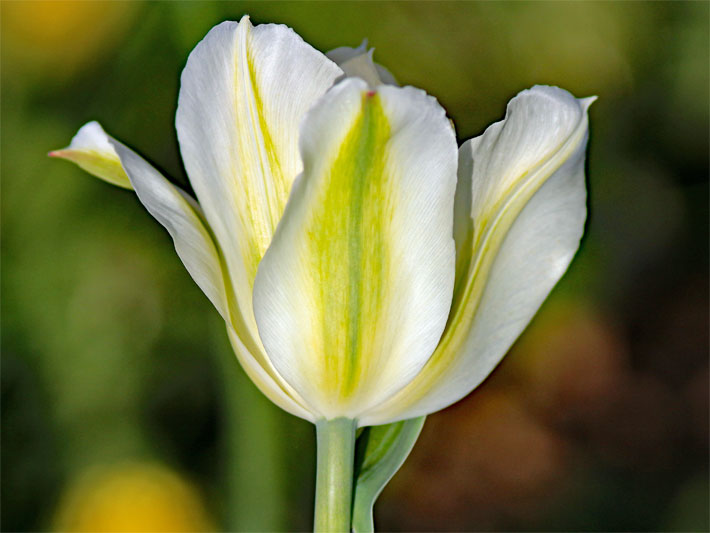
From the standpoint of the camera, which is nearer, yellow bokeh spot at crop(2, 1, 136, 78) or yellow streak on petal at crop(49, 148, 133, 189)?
yellow streak on petal at crop(49, 148, 133, 189)

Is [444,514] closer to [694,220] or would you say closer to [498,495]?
[498,495]

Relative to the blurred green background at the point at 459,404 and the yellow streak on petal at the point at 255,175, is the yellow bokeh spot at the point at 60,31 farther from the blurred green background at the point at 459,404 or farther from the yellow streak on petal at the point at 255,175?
the yellow streak on petal at the point at 255,175

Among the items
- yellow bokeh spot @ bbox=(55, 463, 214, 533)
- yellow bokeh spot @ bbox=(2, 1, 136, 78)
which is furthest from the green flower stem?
yellow bokeh spot @ bbox=(2, 1, 136, 78)

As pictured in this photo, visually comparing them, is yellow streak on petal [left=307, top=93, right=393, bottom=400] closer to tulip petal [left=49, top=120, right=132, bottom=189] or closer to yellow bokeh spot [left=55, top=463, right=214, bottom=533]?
tulip petal [left=49, top=120, right=132, bottom=189]

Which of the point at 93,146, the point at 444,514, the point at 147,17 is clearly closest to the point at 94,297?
the point at 147,17

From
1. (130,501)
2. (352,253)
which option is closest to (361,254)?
(352,253)

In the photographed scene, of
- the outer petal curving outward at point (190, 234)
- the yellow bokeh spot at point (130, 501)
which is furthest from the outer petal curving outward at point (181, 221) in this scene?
the yellow bokeh spot at point (130, 501)
